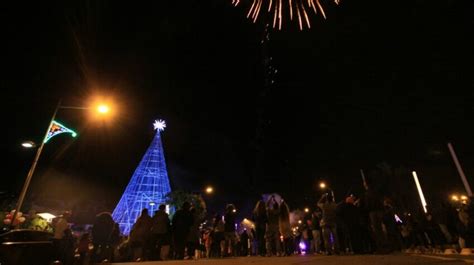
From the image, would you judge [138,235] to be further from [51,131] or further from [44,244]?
[51,131]

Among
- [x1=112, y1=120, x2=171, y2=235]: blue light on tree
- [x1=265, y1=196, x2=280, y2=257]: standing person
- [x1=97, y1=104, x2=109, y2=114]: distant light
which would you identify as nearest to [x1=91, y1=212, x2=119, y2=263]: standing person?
[x1=97, y1=104, x2=109, y2=114]: distant light

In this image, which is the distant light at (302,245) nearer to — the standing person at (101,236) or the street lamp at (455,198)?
the standing person at (101,236)

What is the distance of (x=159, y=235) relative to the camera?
34.1 feet

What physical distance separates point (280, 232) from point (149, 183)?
40.6 metres

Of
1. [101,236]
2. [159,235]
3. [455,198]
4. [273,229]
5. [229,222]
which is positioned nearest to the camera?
[101,236]

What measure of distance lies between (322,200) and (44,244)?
30.6ft

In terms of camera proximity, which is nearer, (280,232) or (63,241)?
(63,241)

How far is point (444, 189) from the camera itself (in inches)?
1474

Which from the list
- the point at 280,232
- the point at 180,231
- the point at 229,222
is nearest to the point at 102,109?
the point at 180,231

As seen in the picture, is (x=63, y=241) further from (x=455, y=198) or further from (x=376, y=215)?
(x=455, y=198)

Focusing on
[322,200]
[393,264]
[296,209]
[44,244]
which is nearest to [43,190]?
[44,244]

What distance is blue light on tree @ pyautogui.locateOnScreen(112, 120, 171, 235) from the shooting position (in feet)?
153

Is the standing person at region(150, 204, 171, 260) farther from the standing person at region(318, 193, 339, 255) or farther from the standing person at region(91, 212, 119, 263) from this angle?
the standing person at region(318, 193, 339, 255)

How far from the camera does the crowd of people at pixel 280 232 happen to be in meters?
9.76
